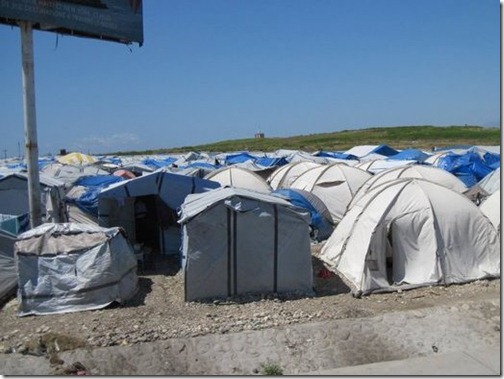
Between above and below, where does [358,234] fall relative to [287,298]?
above

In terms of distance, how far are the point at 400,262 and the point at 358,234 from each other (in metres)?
1.10

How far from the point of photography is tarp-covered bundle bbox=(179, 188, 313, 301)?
9734 mm

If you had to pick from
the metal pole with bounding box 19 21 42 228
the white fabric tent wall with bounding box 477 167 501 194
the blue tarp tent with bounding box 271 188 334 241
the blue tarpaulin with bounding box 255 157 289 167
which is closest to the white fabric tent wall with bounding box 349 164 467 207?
the white fabric tent wall with bounding box 477 167 501 194

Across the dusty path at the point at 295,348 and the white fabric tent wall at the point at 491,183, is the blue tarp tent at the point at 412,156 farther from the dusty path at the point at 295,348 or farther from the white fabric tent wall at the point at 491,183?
the dusty path at the point at 295,348

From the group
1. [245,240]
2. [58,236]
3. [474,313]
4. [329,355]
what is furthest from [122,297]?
[474,313]

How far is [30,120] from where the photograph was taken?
1199 cm

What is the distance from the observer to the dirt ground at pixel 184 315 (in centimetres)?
791

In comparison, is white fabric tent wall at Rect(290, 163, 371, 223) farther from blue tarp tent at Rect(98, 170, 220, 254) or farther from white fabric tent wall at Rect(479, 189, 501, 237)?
white fabric tent wall at Rect(479, 189, 501, 237)

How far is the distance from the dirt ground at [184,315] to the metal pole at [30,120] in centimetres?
288

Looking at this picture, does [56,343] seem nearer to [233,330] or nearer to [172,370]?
[172,370]

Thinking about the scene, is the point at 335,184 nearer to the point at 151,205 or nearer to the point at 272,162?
the point at 151,205

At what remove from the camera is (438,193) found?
36.2 ft

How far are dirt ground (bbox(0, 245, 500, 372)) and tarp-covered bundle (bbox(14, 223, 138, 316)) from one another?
0.78ft

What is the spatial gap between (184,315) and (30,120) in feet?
21.3
